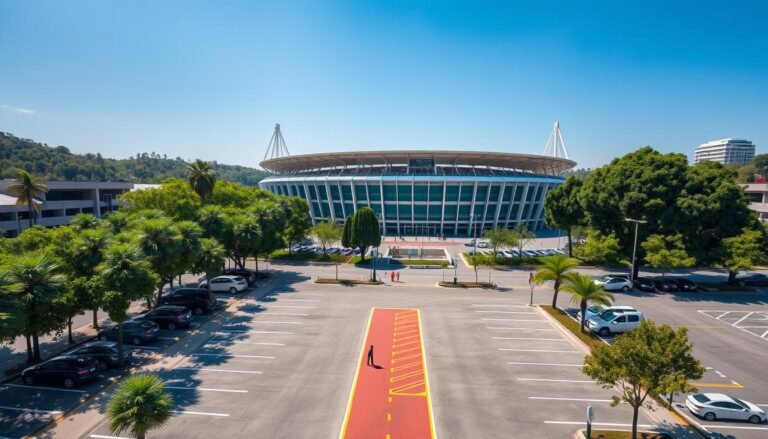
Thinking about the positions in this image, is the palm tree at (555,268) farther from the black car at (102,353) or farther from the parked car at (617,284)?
the black car at (102,353)

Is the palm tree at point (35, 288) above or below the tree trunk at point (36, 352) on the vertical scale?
above

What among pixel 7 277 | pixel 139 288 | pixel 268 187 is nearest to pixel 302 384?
pixel 139 288

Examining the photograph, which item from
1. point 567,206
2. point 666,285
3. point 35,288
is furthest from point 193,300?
point 666,285

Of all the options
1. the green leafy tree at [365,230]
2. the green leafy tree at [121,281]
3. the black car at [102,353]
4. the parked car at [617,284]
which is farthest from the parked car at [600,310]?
the black car at [102,353]

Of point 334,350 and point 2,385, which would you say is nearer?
point 2,385

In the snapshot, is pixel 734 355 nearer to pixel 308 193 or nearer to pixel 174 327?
pixel 174 327

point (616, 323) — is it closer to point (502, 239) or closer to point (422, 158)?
point (502, 239)

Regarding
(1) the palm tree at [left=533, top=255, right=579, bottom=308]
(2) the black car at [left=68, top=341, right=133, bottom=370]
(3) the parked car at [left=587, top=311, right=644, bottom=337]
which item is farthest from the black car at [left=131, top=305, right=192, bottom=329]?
(3) the parked car at [left=587, top=311, right=644, bottom=337]
